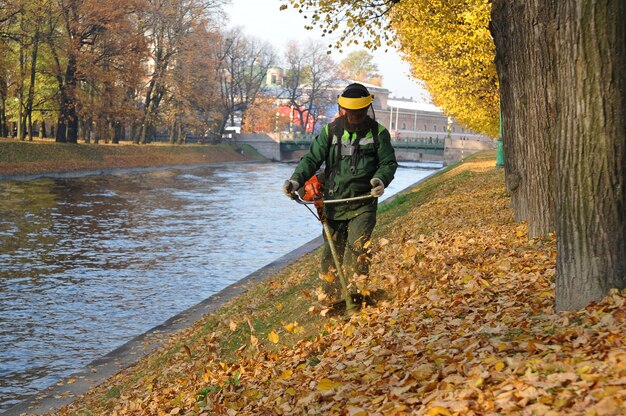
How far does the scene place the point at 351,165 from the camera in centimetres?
820

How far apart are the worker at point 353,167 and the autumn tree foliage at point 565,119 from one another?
5.48ft

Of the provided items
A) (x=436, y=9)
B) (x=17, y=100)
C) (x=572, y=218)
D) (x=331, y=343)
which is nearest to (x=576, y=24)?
(x=572, y=218)

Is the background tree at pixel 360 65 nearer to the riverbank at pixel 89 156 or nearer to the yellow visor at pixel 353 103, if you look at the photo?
the riverbank at pixel 89 156

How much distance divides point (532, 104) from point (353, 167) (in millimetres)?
4194

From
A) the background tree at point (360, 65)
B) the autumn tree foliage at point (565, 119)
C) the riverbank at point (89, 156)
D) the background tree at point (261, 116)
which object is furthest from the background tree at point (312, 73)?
the autumn tree foliage at point (565, 119)

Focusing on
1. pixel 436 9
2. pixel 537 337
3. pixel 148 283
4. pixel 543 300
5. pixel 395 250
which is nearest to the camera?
pixel 537 337

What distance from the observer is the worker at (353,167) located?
812 cm

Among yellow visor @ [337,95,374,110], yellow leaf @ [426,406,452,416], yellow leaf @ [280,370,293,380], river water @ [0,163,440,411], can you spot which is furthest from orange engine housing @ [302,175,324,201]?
river water @ [0,163,440,411]

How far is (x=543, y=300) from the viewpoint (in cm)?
750

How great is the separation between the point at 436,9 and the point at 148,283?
347 inches

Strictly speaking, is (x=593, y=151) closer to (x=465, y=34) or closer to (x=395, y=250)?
(x=395, y=250)

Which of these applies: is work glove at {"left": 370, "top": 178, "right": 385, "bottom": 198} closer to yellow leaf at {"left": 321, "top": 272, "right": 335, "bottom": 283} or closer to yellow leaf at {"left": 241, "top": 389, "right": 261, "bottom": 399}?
yellow leaf at {"left": 321, "top": 272, "right": 335, "bottom": 283}

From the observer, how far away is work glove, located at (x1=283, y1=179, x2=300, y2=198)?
8.11 meters

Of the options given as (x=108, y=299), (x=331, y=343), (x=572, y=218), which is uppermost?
(x=572, y=218)
